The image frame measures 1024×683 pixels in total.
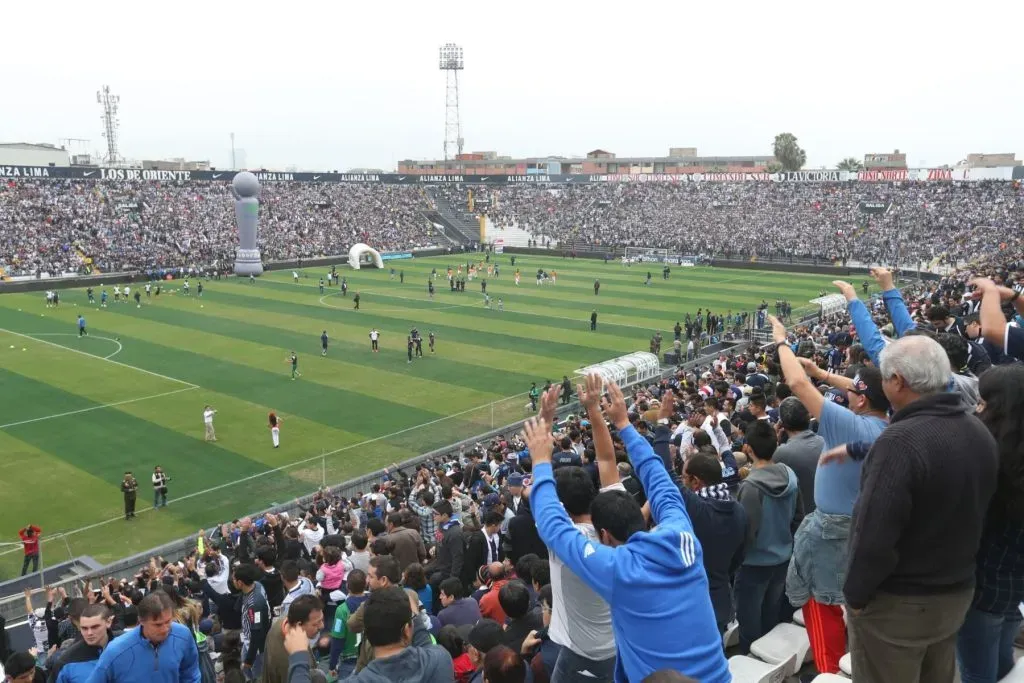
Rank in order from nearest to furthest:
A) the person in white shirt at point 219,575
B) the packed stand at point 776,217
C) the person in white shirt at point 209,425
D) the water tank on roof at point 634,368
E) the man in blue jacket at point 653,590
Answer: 1. the man in blue jacket at point 653,590
2. the person in white shirt at point 219,575
3. the person in white shirt at point 209,425
4. the water tank on roof at point 634,368
5. the packed stand at point 776,217

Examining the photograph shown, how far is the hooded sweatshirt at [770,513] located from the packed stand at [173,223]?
64.0 metres

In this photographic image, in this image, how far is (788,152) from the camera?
13288cm

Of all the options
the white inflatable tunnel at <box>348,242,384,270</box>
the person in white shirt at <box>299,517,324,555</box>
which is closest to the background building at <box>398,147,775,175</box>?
the white inflatable tunnel at <box>348,242,384,270</box>

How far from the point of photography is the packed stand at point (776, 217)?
7244cm

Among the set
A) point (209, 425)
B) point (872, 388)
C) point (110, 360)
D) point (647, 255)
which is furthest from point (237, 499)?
point (647, 255)

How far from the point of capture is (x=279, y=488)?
21.2 meters

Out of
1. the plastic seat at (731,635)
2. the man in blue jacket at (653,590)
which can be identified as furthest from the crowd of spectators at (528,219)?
the man in blue jacket at (653,590)

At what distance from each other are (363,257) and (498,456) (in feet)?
179

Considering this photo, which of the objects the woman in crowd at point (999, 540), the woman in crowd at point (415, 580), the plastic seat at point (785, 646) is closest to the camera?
the woman in crowd at point (999, 540)

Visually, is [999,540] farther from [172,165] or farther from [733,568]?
[172,165]

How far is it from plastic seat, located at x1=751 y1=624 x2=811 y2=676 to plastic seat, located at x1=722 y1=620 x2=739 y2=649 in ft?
0.80

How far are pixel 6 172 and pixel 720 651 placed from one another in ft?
266

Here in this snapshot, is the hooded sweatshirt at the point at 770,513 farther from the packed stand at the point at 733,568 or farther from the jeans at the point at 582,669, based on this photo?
the jeans at the point at 582,669

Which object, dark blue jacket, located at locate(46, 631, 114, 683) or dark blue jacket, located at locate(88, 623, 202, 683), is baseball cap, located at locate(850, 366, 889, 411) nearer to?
dark blue jacket, located at locate(88, 623, 202, 683)
